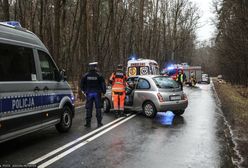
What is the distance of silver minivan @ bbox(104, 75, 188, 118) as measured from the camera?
41.9 feet

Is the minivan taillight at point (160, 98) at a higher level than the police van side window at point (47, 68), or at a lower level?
lower

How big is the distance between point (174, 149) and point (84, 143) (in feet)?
6.77

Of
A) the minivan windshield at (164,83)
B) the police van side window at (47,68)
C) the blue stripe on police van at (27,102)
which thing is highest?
the police van side window at (47,68)

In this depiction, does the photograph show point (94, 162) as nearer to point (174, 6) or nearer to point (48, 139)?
point (48, 139)

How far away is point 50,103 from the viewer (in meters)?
8.54

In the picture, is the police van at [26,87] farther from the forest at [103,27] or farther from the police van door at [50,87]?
the forest at [103,27]

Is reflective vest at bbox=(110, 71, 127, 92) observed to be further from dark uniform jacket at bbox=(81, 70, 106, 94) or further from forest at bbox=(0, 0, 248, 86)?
forest at bbox=(0, 0, 248, 86)

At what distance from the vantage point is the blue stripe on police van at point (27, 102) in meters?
6.66

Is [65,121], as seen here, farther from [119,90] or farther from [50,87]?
[119,90]

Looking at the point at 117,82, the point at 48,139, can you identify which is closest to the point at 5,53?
the point at 48,139

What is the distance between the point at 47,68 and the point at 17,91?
68.4 inches

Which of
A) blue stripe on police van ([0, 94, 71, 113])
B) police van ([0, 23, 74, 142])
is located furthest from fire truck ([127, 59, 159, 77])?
blue stripe on police van ([0, 94, 71, 113])

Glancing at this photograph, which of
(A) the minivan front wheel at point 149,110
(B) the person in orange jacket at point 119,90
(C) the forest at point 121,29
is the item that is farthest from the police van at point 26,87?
(C) the forest at point 121,29

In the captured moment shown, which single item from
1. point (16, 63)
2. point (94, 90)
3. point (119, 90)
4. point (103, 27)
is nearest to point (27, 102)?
point (16, 63)
